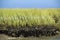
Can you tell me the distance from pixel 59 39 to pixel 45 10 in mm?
339

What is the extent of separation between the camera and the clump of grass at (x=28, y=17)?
1.14m

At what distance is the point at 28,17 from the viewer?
1.15 m

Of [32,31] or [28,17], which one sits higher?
[28,17]

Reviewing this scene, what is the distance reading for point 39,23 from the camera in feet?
3.74

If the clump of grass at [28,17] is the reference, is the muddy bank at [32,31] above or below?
below

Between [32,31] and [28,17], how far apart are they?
0.15m

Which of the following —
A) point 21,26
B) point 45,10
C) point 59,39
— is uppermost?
point 45,10

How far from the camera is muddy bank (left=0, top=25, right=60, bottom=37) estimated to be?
1132 millimetres

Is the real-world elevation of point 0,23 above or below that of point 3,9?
below

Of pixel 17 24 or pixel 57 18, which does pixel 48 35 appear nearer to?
pixel 57 18

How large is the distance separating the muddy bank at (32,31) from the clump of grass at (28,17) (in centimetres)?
4

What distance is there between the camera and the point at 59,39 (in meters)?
1.12

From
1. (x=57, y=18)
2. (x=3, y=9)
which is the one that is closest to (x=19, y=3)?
(x=3, y=9)

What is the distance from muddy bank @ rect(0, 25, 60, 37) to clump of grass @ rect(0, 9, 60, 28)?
1.7 inches
